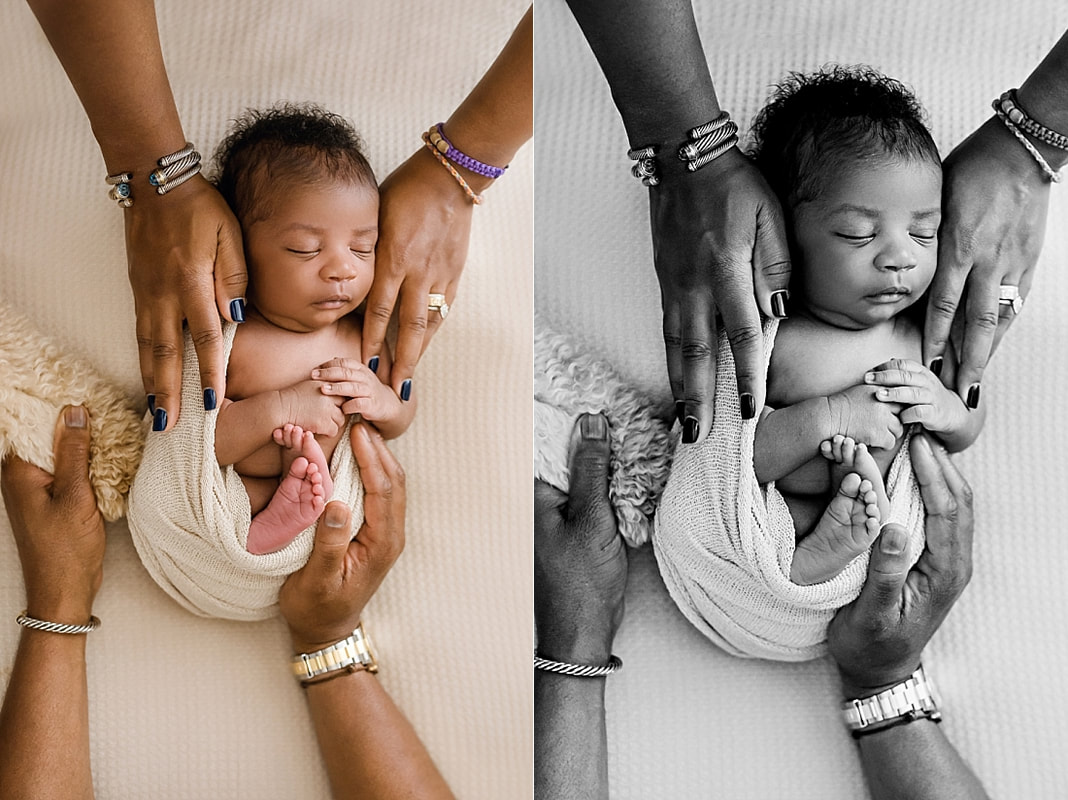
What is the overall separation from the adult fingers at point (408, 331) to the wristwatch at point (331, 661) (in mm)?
252

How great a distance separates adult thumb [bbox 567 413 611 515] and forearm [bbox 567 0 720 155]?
0.90 feet

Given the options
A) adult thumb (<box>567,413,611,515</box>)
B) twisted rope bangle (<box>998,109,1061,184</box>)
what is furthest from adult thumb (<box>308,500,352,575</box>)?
twisted rope bangle (<box>998,109,1061,184</box>)

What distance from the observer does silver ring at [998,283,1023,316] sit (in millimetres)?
859

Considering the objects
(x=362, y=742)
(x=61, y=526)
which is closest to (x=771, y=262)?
(x=362, y=742)

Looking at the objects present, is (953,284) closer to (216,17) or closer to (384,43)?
(384,43)

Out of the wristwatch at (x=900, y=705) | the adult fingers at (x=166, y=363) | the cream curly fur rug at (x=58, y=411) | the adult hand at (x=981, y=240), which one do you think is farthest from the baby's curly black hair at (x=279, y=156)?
the wristwatch at (x=900, y=705)

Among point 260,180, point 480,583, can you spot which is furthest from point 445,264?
point 480,583

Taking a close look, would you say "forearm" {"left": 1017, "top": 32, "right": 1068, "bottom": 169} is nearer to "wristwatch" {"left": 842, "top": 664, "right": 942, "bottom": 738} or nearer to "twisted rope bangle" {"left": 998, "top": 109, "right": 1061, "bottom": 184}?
"twisted rope bangle" {"left": 998, "top": 109, "right": 1061, "bottom": 184}

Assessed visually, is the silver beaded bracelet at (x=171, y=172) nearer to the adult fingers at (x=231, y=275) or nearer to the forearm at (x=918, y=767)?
the adult fingers at (x=231, y=275)

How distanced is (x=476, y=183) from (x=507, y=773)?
1.98 feet

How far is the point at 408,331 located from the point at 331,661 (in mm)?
334

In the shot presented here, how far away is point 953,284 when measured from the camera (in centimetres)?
84

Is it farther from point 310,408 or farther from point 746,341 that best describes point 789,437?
point 310,408

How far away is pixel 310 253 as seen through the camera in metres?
0.84
